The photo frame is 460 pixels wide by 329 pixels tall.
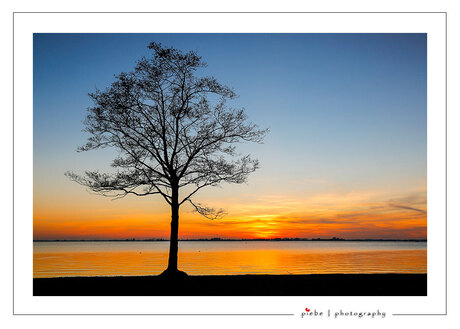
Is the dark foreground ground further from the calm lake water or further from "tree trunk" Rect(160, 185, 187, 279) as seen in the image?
the calm lake water

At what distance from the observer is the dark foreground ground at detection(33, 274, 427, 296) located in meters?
16.5

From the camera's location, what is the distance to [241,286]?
1797 cm

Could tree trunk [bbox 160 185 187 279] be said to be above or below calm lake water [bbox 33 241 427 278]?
above

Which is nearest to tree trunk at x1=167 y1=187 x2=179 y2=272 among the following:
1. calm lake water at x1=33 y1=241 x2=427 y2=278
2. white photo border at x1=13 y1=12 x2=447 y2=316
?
white photo border at x1=13 y1=12 x2=447 y2=316

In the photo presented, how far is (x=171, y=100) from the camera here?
68.5 ft
